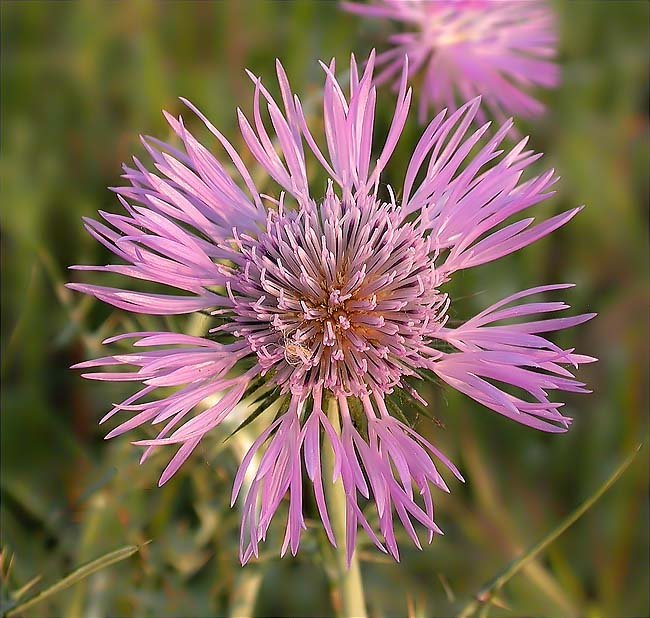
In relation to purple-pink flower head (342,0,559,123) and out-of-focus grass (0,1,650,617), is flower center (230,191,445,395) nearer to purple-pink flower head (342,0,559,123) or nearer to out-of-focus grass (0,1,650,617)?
out-of-focus grass (0,1,650,617)

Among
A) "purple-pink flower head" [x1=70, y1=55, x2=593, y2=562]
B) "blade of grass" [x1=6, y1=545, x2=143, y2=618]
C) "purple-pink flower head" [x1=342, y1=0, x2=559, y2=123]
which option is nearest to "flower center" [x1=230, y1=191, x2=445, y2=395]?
"purple-pink flower head" [x1=70, y1=55, x2=593, y2=562]

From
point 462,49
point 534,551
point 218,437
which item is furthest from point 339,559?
point 462,49

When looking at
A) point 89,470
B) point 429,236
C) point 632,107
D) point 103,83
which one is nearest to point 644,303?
point 632,107

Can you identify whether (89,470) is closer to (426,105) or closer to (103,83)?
(426,105)

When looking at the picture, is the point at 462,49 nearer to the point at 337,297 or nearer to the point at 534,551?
the point at 337,297

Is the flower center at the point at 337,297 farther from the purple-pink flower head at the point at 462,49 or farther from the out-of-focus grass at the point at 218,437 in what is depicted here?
the purple-pink flower head at the point at 462,49

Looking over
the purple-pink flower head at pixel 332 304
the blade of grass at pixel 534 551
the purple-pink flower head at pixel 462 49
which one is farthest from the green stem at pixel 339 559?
the purple-pink flower head at pixel 462 49
